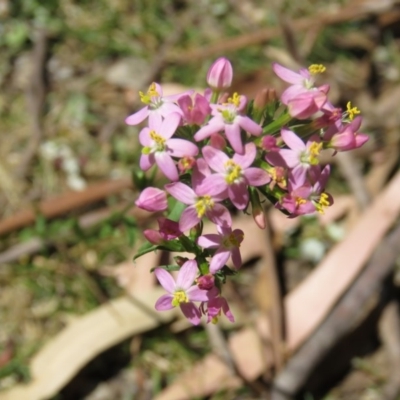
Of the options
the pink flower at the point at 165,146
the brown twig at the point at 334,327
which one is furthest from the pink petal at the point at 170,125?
the brown twig at the point at 334,327

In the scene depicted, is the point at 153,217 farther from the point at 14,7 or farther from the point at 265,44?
the point at 14,7

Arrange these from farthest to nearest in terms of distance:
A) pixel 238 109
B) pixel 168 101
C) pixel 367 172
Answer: pixel 367 172
pixel 168 101
pixel 238 109

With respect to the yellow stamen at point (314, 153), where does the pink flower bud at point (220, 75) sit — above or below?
above

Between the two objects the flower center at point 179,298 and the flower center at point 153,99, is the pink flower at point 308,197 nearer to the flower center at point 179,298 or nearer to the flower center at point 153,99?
the flower center at point 179,298

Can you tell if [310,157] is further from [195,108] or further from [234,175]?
[195,108]

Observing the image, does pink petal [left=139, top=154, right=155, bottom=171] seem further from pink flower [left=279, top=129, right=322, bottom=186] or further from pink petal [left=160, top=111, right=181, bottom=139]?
pink flower [left=279, top=129, right=322, bottom=186]

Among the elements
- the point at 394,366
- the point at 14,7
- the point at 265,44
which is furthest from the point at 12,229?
the point at 394,366
